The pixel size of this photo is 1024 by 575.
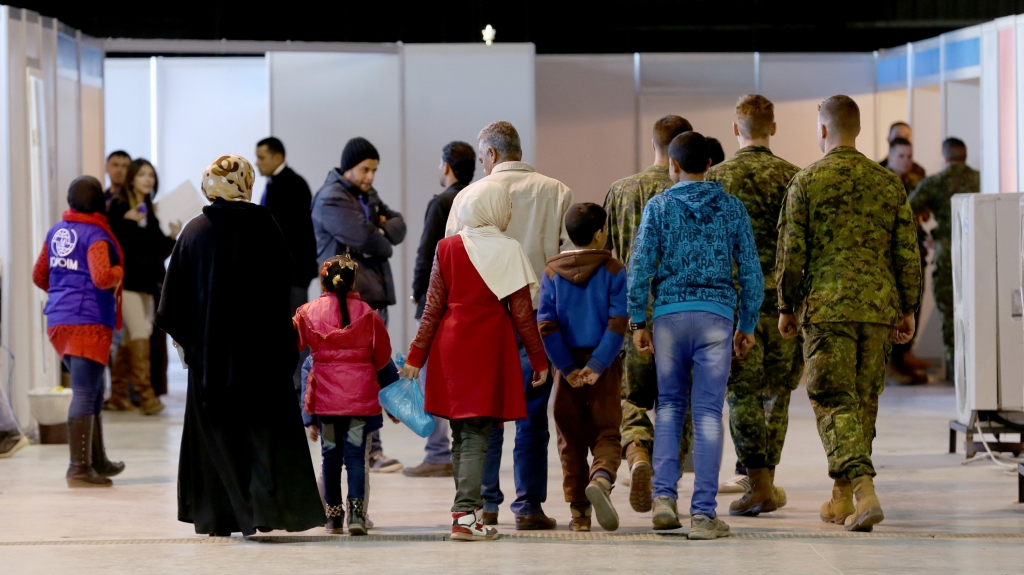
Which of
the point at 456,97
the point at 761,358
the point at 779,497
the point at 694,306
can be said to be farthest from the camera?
the point at 456,97

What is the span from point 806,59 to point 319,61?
423cm

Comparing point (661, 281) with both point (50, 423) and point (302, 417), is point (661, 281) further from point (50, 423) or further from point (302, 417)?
point (50, 423)

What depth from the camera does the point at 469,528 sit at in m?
5.12

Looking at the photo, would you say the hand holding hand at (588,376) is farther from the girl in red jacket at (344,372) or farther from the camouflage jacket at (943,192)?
the camouflage jacket at (943,192)

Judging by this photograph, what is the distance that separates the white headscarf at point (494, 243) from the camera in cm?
508

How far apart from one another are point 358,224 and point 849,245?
2.64 metres

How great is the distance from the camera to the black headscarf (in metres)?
6.77

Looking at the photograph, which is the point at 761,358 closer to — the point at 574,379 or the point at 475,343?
the point at 574,379

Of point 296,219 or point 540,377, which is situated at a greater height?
point 296,219

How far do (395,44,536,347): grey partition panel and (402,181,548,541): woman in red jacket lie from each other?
5255 mm

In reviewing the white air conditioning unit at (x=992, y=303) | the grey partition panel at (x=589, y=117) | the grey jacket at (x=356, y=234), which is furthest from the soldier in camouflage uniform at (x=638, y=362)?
the grey partition panel at (x=589, y=117)

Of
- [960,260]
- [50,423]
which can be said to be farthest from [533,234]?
[50,423]

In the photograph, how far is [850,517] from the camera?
529 cm

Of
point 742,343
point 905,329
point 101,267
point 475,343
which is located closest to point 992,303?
point 905,329
